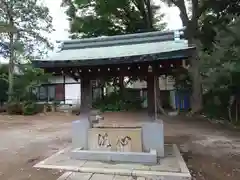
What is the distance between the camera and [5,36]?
1603 centimetres

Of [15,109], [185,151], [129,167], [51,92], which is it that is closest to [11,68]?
[15,109]

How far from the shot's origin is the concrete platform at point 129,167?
13.5ft

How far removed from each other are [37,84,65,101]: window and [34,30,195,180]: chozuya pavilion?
599 inches

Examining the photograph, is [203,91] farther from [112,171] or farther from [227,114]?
[112,171]

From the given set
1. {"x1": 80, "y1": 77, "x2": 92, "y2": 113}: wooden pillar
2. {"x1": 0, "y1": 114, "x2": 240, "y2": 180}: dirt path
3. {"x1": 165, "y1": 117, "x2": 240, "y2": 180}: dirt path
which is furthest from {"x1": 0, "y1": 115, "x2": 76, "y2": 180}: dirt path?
{"x1": 165, "y1": 117, "x2": 240, "y2": 180}: dirt path

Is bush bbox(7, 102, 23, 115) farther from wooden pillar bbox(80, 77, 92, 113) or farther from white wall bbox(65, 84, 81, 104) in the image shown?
wooden pillar bbox(80, 77, 92, 113)

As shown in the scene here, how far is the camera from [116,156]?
4953 mm

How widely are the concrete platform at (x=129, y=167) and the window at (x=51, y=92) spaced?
16103 mm

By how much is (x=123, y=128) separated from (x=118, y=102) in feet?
35.0

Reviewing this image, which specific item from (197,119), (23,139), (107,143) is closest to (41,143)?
(23,139)

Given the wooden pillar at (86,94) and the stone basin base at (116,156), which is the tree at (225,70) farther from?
the wooden pillar at (86,94)

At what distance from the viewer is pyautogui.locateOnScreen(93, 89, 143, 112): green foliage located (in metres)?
15.6

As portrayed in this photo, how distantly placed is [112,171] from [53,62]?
2.64 m

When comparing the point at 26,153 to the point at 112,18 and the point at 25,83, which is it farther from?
the point at 112,18
